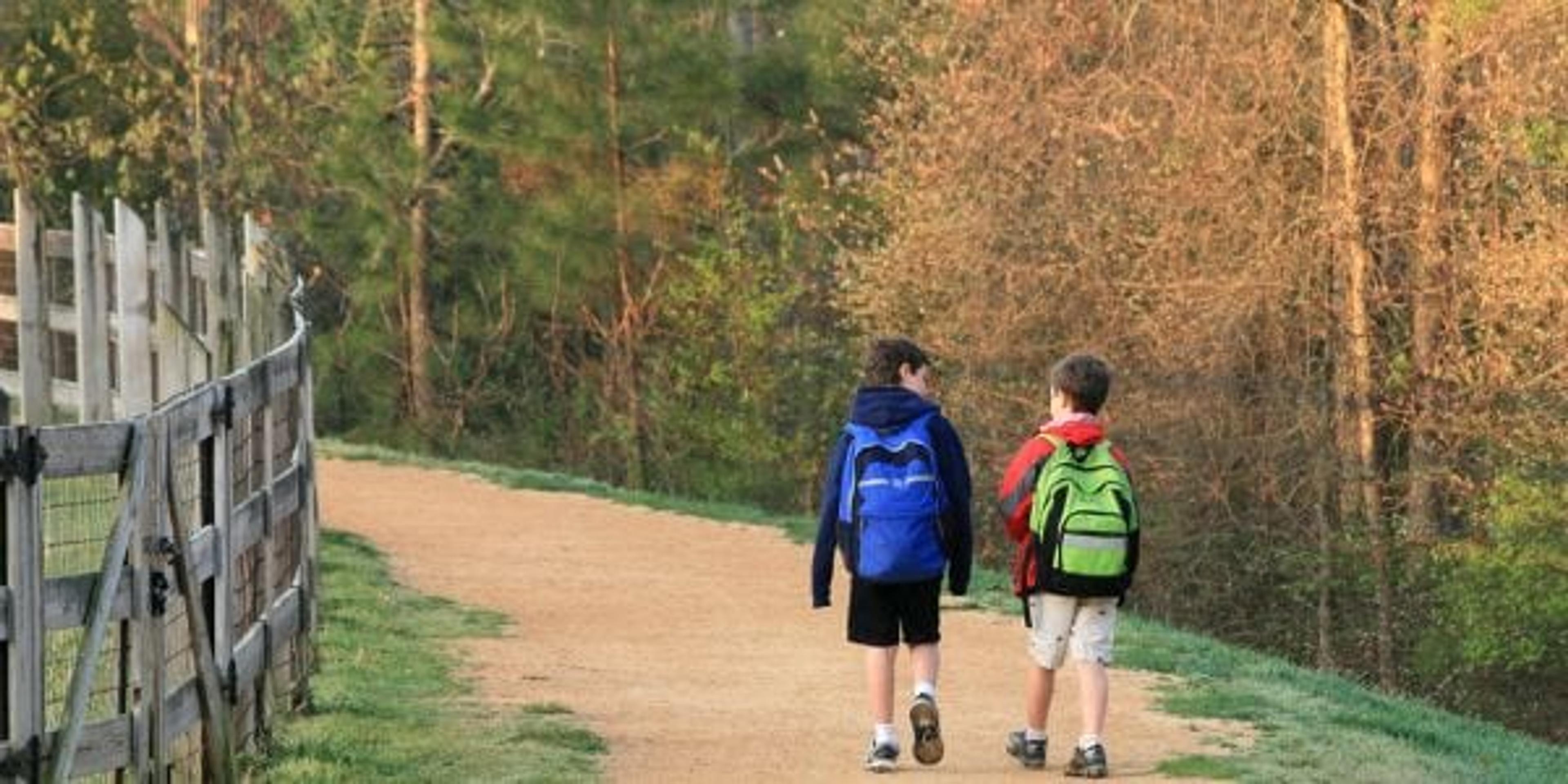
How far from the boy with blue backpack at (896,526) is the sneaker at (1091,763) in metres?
0.50

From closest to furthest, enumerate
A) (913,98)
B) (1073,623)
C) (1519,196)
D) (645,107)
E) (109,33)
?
(1073,623)
(1519,196)
(913,98)
(645,107)
(109,33)

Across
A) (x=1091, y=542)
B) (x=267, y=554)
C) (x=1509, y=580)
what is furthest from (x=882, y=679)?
(x=1509, y=580)

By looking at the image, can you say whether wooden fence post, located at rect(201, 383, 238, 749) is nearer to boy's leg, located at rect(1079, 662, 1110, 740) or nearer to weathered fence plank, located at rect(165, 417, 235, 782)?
weathered fence plank, located at rect(165, 417, 235, 782)

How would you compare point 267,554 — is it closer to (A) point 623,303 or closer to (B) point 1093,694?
(B) point 1093,694

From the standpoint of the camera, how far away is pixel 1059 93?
102 feet

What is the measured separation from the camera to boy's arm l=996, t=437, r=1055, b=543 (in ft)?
37.6

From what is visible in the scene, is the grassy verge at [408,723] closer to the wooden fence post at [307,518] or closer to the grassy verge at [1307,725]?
the wooden fence post at [307,518]

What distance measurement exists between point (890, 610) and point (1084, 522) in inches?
31.4

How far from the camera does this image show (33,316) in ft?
64.4

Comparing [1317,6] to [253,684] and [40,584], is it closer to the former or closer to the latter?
[253,684]

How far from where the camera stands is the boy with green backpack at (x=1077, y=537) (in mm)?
11328

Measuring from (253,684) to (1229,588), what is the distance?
1996 centimetres

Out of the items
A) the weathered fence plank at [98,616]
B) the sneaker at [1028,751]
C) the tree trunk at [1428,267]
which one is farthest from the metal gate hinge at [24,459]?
the tree trunk at [1428,267]

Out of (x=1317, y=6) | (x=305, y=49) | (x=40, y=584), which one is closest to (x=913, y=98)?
(x=1317, y=6)
